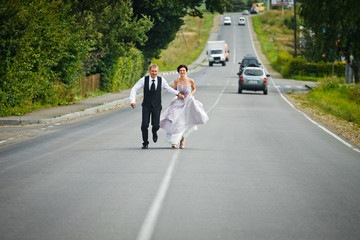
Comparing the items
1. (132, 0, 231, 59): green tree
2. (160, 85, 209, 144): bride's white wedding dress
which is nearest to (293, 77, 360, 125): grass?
(132, 0, 231, 59): green tree

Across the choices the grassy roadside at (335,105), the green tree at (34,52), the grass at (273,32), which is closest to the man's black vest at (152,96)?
the grassy roadside at (335,105)

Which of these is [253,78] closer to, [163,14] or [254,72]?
[254,72]

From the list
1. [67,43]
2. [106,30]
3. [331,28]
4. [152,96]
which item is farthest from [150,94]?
[331,28]

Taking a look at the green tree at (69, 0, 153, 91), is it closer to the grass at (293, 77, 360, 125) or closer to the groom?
the grass at (293, 77, 360, 125)

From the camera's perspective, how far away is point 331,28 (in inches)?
1478

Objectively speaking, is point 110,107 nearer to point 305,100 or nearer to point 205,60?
point 305,100

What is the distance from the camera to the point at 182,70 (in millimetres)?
12766

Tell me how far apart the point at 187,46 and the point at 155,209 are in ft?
325

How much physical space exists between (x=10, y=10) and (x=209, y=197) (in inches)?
556

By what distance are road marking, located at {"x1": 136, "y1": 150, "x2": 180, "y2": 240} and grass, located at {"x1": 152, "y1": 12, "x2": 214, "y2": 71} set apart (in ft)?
219

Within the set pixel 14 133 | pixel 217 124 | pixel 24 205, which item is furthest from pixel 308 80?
pixel 24 205

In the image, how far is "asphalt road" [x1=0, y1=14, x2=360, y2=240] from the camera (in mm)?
6312

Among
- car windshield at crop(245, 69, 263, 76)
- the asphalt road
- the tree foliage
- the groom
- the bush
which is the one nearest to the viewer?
the asphalt road

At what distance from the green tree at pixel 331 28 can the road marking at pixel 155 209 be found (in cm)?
2628
